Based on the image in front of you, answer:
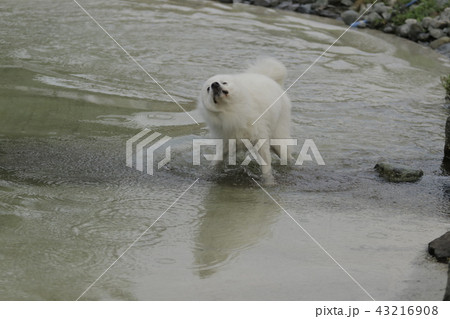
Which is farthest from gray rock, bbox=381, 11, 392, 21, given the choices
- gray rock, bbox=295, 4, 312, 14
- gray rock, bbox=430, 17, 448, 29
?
gray rock, bbox=295, 4, 312, 14

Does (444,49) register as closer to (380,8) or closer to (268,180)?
(380,8)

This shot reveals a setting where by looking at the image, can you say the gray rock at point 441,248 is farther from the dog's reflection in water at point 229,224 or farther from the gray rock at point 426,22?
the gray rock at point 426,22

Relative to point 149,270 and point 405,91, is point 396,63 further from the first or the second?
point 149,270

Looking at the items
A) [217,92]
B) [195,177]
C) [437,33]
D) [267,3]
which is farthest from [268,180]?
[267,3]

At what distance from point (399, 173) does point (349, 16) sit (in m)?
7.78

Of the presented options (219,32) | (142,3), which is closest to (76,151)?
(219,32)

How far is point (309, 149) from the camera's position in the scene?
7285 mm

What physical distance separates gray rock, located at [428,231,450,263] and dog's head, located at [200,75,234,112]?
2.11 meters

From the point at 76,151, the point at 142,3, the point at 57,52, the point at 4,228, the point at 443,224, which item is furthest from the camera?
the point at 142,3

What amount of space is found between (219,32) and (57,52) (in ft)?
9.43

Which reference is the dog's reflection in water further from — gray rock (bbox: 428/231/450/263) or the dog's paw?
gray rock (bbox: 428/231/450/263)

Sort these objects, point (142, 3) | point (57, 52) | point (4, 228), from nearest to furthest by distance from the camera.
→ point (4, 228)
point (57, 52)
point (142, 3)

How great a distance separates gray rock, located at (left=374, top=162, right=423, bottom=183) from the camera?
6441mm

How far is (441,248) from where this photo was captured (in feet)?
15.1
